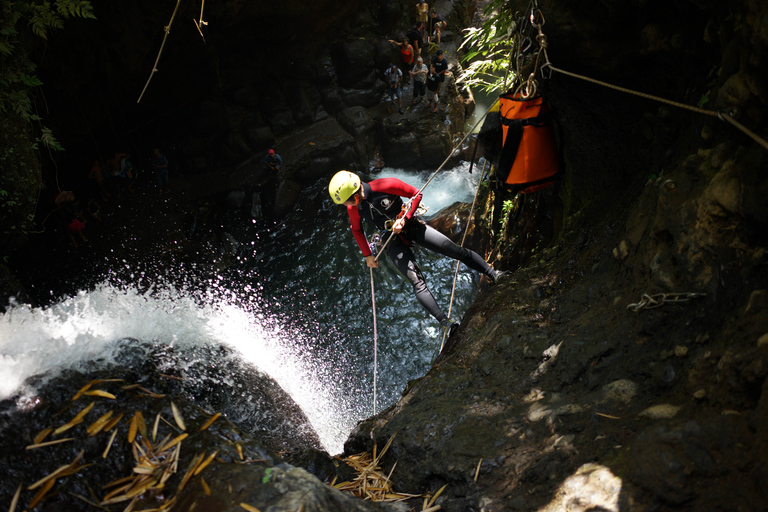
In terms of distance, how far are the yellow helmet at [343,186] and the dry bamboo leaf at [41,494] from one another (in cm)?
332

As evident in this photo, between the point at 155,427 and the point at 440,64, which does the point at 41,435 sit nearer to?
the point at 155,427

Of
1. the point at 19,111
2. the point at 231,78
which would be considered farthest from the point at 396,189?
the point at 231,78

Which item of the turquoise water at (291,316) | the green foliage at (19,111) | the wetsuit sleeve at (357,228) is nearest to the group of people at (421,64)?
the turquoise water at (291,316)

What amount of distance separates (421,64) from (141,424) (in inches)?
481

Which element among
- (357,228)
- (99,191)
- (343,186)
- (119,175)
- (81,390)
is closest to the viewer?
(81,390)

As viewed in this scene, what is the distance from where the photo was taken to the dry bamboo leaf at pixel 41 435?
2090 mm

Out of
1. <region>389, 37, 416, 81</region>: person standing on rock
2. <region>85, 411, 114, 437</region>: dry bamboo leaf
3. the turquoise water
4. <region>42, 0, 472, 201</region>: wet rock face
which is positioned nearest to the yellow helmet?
the turquoise water

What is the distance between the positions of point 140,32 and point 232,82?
3025 millimetres

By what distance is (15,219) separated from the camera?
6.54m

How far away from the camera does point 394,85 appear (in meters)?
12.4

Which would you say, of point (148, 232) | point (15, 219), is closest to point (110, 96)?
point (148, 232)

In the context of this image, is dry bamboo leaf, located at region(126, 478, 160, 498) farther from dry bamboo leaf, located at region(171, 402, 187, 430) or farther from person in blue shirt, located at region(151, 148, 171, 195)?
person in blue shirt, located at region(151, 148, 171, 195)

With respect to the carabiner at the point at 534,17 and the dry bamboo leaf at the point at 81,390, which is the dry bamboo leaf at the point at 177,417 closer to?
the dry bamboo leaf at the point at 81,390

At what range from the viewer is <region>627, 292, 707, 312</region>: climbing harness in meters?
2.18
